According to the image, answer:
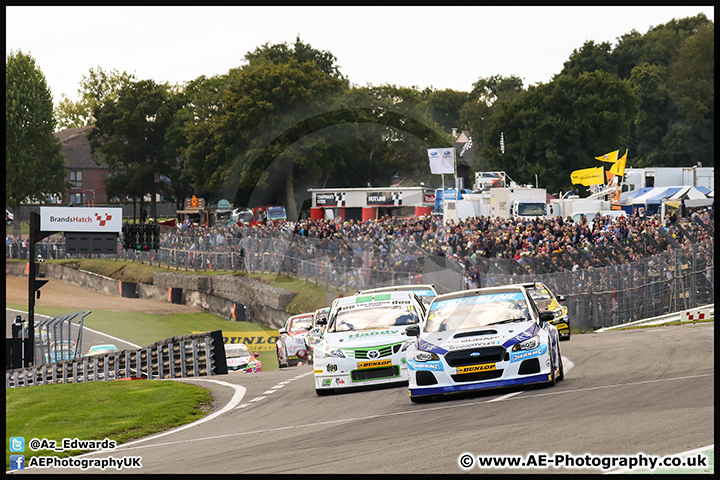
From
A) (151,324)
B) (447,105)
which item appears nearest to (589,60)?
(447,105)

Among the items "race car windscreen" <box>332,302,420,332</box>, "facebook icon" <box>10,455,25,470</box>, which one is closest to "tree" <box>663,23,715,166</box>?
"race car windscreen" <box>332,302,420,332</box>

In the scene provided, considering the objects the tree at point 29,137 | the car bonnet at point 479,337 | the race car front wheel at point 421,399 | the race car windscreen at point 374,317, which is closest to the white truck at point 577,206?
the race car windscreen at point 374,317

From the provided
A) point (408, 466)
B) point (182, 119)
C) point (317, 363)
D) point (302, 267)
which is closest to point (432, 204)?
point (302, 267)

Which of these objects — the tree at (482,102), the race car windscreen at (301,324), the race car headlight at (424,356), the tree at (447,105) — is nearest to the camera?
the race car headlight at (424,356)

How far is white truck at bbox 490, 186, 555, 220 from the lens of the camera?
47344 millimetres

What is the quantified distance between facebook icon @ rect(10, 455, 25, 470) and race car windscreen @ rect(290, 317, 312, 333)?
15.9 m

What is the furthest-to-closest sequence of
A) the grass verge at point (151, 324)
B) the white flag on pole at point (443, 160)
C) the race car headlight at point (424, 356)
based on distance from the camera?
1. the white flag on pole at point (443, 160)
2. the grass verge at point (151, 324)
3. the race car headlight at point (424, 356)

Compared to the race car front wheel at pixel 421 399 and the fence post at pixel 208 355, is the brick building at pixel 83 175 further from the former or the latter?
the race car front wheel at pixel 421 399

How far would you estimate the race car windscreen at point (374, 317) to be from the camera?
650 inches

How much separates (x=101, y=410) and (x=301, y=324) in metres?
11.5

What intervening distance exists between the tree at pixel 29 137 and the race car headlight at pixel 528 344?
81669 millimetres

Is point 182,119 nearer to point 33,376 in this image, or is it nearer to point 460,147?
point 460,147

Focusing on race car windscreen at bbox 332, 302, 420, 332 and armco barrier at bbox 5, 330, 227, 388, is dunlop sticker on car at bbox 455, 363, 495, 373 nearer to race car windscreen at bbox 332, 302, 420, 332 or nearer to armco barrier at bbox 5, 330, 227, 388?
race car windscreen at bbox 332, 302, 420, 332

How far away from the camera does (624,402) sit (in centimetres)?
1209
